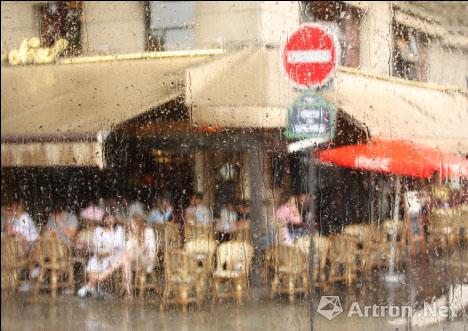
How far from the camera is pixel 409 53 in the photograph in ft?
9.35

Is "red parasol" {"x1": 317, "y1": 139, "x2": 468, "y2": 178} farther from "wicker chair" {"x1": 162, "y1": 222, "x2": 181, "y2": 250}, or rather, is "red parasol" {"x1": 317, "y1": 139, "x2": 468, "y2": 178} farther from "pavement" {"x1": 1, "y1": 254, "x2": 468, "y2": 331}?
"wicker chair" {"x1": 162, "y1": 222, "x2": 181, "y2": 250}

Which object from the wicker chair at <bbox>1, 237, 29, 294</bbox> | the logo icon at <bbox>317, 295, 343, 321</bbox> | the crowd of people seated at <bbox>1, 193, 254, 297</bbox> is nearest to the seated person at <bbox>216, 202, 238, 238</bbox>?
the crowd of people seated at <bbox>1, 193, 254, 297</bbox>

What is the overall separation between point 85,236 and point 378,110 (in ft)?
5.18

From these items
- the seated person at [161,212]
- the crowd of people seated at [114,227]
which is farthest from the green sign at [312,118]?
the seated person at [161,212]

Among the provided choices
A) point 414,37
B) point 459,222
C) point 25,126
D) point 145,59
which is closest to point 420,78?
point 414,37

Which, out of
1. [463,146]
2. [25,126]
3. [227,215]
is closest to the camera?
[463,146]

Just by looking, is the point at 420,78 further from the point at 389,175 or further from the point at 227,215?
the point at 227,215

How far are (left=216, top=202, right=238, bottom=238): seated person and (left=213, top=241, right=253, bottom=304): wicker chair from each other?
64mm

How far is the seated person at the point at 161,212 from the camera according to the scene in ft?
9.99

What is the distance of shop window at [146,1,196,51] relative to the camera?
310 centimetres

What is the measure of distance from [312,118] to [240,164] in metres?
0.40

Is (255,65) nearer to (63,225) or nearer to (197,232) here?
(197,232)

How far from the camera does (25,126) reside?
3.28m

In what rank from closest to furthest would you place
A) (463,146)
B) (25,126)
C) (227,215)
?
(463,146), (227,215), (25,126)
